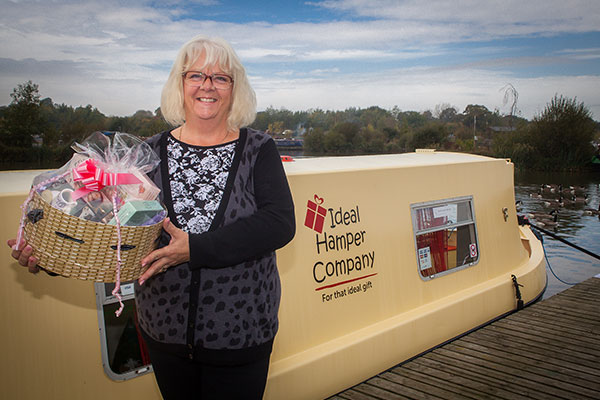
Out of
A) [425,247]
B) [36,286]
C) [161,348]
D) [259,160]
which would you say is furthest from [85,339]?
[425,247]

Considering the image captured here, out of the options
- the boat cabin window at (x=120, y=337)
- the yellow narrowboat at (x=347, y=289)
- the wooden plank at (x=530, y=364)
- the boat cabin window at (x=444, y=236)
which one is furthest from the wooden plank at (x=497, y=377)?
the boat cabin window at (x=120, y=337)

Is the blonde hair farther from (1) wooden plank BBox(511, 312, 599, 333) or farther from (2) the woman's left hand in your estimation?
(1) wooden plank BBox(511, 312, 599, 333)

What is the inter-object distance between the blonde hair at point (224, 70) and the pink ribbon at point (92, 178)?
0.53m

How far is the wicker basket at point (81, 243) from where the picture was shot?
158cm

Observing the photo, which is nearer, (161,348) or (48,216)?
(48,216)

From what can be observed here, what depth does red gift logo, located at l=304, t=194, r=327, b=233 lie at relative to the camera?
3545 millimetres

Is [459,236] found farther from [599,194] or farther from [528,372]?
[599,194]

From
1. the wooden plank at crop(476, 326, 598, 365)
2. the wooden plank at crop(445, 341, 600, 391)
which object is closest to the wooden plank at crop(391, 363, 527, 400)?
the wooden plank at crop(445, 341, 600, 391)

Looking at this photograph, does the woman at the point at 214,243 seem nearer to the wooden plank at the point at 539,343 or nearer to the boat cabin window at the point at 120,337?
the boat cabin window at the point at 120,337

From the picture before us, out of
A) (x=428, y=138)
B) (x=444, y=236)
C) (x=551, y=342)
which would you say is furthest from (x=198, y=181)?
(x=428, y=138)

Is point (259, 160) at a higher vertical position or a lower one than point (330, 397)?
higher

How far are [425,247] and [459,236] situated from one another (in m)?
0.73

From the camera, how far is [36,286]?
2.46m

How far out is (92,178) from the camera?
1623mm
